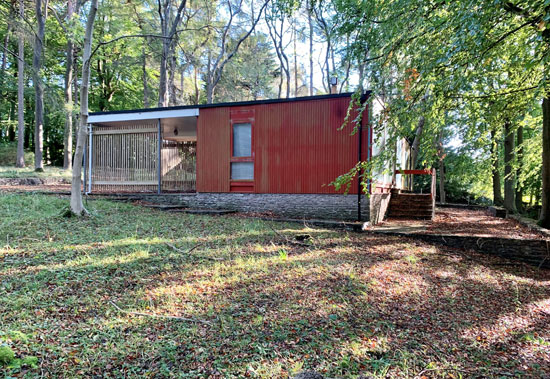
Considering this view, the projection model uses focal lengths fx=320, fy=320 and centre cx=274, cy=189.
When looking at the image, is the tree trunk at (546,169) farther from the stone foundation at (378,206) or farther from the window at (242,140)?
the window at (242,140)

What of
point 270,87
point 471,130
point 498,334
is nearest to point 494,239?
point 471,130

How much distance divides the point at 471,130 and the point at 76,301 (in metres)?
9.51

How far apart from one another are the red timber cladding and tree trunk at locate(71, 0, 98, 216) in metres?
3.69

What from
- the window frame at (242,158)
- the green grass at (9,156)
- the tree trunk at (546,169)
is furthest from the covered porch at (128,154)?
the green grass at (9,156)

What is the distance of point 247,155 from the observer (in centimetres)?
962

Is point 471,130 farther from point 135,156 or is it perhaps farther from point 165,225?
point 135,156

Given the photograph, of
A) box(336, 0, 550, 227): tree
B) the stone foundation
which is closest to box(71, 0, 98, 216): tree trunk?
box(336, 0, 550, 227): tree

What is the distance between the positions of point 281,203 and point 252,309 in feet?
20.0

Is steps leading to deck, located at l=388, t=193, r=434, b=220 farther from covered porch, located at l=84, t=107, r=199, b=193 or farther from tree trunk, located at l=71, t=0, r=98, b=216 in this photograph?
tree trunk, located at l=71, t=0, r=98, b=216

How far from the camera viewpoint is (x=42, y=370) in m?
2.06

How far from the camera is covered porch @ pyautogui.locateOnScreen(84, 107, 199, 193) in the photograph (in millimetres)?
10766

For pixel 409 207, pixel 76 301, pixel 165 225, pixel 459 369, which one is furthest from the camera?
pixel 409 207

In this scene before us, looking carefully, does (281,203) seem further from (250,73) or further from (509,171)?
(250,73)

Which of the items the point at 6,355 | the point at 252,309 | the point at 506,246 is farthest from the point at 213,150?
the point at 6,355
